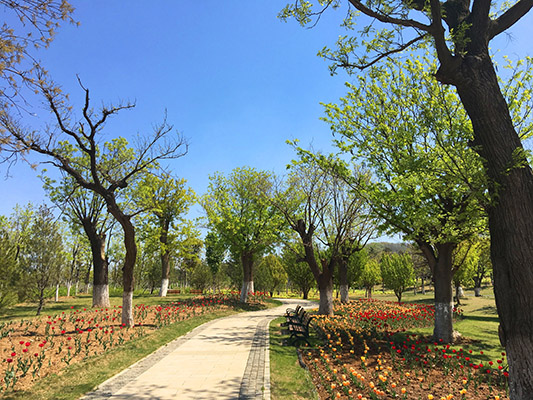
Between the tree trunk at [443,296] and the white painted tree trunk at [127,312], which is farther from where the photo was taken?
the white painted tree trunk at [127,312]

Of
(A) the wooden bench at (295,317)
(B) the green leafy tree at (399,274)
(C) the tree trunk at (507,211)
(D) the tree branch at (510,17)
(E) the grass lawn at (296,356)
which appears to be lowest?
(E) the grass lawn at (296,356)

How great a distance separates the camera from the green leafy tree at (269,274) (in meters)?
39.1

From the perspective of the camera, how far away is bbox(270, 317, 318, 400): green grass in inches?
229

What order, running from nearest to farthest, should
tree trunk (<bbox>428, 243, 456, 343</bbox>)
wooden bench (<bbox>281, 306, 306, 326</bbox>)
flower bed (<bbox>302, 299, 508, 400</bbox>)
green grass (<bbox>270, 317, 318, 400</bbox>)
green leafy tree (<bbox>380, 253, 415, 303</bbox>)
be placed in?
green grass (<bbox>270, 317, 318, 400</bbox>), flower bed (<bbox>302, 299, 508, 400</bbox>), tree trunk (<bbox>428, 243, 456, 343</bbox>), wooden bench (<bbox>281, 306, 306, 326</bbox>), green leafy tree (<bbox>380, 253, 415, 303</bbox>)

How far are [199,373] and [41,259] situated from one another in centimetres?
1282

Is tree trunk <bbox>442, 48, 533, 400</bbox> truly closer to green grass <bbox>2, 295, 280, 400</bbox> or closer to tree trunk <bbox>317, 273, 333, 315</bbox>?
green grass <bbox>2, 295, 280, 400</bbox>

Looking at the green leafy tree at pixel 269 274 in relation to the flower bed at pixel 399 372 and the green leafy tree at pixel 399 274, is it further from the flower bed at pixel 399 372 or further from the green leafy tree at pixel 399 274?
the flower bed at pixel 399 372

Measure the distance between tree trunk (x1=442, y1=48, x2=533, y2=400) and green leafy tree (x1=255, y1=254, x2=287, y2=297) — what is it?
116 ft

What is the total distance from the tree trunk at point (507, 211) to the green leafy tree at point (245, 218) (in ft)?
49.9

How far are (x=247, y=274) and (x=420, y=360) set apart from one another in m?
15.7

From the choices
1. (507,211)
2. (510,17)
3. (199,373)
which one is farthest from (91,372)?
(510,17)

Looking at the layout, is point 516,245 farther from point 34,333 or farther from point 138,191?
point 138,191

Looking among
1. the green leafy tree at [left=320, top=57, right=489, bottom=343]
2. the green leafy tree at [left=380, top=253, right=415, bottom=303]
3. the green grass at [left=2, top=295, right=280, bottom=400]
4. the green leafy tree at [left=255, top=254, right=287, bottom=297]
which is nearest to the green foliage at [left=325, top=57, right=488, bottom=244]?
the green leafy tree at [left=320, top=57, right=489, bottom=343]

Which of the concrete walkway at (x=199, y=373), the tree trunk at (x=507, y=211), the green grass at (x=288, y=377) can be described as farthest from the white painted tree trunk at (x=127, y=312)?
the tree trunk at (x=507, y=211)
